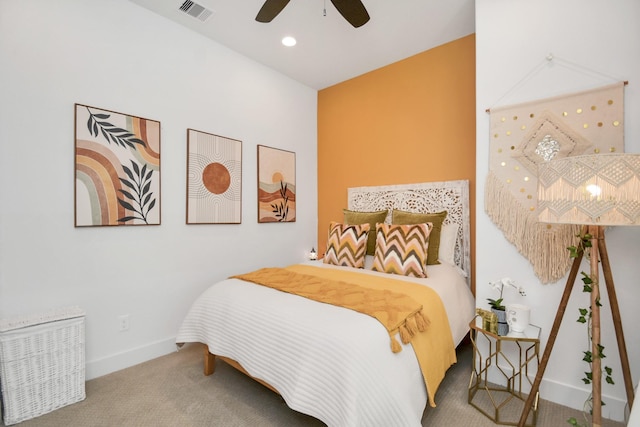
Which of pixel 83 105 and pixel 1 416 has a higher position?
pixel 83 105

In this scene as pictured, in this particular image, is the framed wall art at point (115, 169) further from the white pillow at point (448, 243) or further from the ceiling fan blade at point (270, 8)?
the white pillow at point (448, 243)

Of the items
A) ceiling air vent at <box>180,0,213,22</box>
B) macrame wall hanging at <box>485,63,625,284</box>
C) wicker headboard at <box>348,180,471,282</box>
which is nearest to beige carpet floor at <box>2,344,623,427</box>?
macrame wall hanging at <box>485,63,625,284</box>

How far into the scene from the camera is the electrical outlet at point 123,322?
234cm

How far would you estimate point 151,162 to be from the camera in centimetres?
250

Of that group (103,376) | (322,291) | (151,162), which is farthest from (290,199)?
(103,376)

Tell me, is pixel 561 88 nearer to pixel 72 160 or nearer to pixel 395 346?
pixel 395 346

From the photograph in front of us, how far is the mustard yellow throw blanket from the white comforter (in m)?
0.06

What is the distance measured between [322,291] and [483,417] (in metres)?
1.18

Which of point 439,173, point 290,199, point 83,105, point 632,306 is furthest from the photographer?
point 290,199

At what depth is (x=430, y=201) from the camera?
10.1ft

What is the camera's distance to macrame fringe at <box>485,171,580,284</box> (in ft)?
6.20

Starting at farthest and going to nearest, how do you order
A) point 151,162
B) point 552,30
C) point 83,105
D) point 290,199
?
point 290,199 < point 151,162 < point 83,105 < point 552,30

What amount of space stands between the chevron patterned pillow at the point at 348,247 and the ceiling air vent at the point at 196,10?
2190 millimetres

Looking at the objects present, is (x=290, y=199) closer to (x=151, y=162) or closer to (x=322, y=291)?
(x=151, y=162)
